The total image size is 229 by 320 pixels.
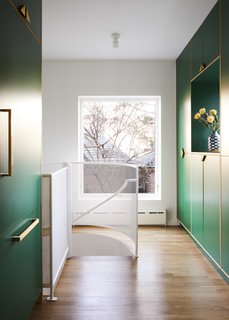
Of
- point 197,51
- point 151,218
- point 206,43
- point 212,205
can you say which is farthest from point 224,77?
point 151,218

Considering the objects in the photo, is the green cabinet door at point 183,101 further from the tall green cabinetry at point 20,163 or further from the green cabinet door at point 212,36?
the tall green cabinetry at point 20,163

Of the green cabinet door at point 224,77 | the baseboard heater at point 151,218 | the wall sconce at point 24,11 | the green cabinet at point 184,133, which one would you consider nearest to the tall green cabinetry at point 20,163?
the wall sconce at point 24,11

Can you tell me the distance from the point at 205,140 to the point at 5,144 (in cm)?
289

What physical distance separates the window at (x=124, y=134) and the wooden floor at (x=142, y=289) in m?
1.69

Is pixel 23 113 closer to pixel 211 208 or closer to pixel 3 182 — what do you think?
pixel 3 182

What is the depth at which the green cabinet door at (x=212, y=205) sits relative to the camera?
9.66ft

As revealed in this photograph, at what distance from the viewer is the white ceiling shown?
10.2 feet

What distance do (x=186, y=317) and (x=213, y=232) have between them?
1.03 meters

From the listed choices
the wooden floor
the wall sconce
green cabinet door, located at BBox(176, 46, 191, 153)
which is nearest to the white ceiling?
green cabinet door, located at BBox(176, 46, 191, 153)

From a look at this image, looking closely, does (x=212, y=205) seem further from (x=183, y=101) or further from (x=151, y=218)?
(x=151, y=218)

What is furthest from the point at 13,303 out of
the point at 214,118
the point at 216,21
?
the point at 216,21

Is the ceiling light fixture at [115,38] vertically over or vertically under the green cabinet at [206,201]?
over

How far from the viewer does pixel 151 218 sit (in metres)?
4.97

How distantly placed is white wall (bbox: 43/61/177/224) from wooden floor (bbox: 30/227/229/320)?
4.89ft
